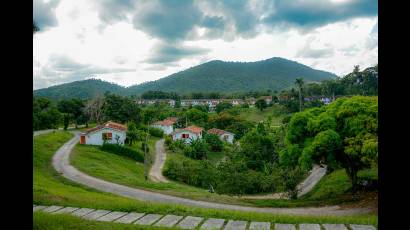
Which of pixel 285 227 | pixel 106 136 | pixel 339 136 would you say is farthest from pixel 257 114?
pixel 285 227

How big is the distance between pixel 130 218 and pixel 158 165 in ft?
90.6

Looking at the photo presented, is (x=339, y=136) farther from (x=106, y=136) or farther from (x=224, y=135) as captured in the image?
(x=224, y=135)

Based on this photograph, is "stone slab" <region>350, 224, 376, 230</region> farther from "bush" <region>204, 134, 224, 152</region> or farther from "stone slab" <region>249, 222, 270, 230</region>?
"bush" <region>204, 134, 224, 152</region>

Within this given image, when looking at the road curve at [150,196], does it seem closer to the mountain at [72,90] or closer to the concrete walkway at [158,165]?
the concrete walkway at [158,165]

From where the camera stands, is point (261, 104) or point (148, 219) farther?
point (261, 104)

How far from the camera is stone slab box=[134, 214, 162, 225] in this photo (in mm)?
5836

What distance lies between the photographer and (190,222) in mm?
5961

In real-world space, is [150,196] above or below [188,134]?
below

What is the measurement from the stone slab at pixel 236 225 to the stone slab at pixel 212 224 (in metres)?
0.13

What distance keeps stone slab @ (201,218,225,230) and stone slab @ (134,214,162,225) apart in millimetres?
884

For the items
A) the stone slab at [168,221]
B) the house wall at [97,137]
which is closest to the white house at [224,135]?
the house wall at [97,137]

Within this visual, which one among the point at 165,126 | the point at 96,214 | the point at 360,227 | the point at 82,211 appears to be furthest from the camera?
the point at 165,126

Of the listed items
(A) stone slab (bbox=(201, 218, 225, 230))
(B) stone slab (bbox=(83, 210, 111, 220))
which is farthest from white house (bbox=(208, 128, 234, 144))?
(A) stone slab (bbox=(201, 218, 225, 230))
